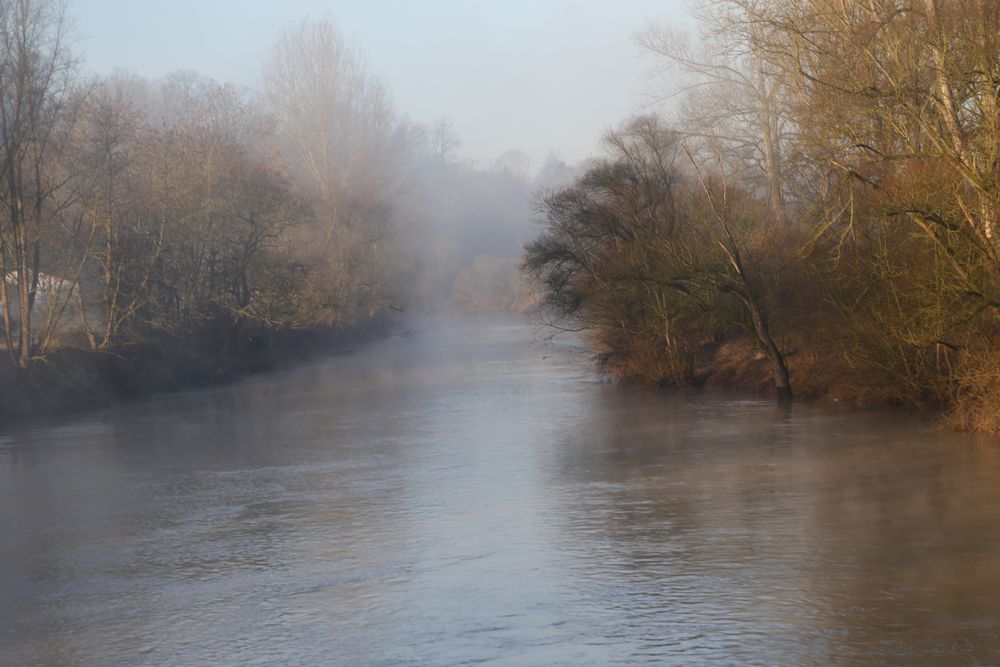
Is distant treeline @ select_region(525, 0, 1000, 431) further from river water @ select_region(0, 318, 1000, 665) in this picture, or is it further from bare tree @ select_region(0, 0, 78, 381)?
bare tree @ select_region(0, 0, 78, 381)

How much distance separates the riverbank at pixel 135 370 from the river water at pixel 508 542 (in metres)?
4.65

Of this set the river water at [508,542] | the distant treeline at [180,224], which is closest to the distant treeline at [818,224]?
the river water at [508,542]

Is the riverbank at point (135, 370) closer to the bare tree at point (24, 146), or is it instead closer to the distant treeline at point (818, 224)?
the bare tree at point (24, 146)

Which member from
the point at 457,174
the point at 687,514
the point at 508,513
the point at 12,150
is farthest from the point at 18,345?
the point at 457,174

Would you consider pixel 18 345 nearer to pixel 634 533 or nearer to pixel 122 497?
pixel 122 497

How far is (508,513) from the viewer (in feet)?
49.7

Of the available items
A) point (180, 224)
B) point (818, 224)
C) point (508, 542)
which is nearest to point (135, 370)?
point (180, 224)

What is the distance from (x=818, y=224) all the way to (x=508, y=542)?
11.7 meters

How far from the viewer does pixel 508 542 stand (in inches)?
526

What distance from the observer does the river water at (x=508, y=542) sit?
955 cm

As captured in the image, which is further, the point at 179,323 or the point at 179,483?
the point at 179,323

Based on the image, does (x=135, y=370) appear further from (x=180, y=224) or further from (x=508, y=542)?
(x=508, y=542)

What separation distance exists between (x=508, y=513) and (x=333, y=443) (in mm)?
8270

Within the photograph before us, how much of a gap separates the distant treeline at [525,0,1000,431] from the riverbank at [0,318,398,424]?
13.3m
